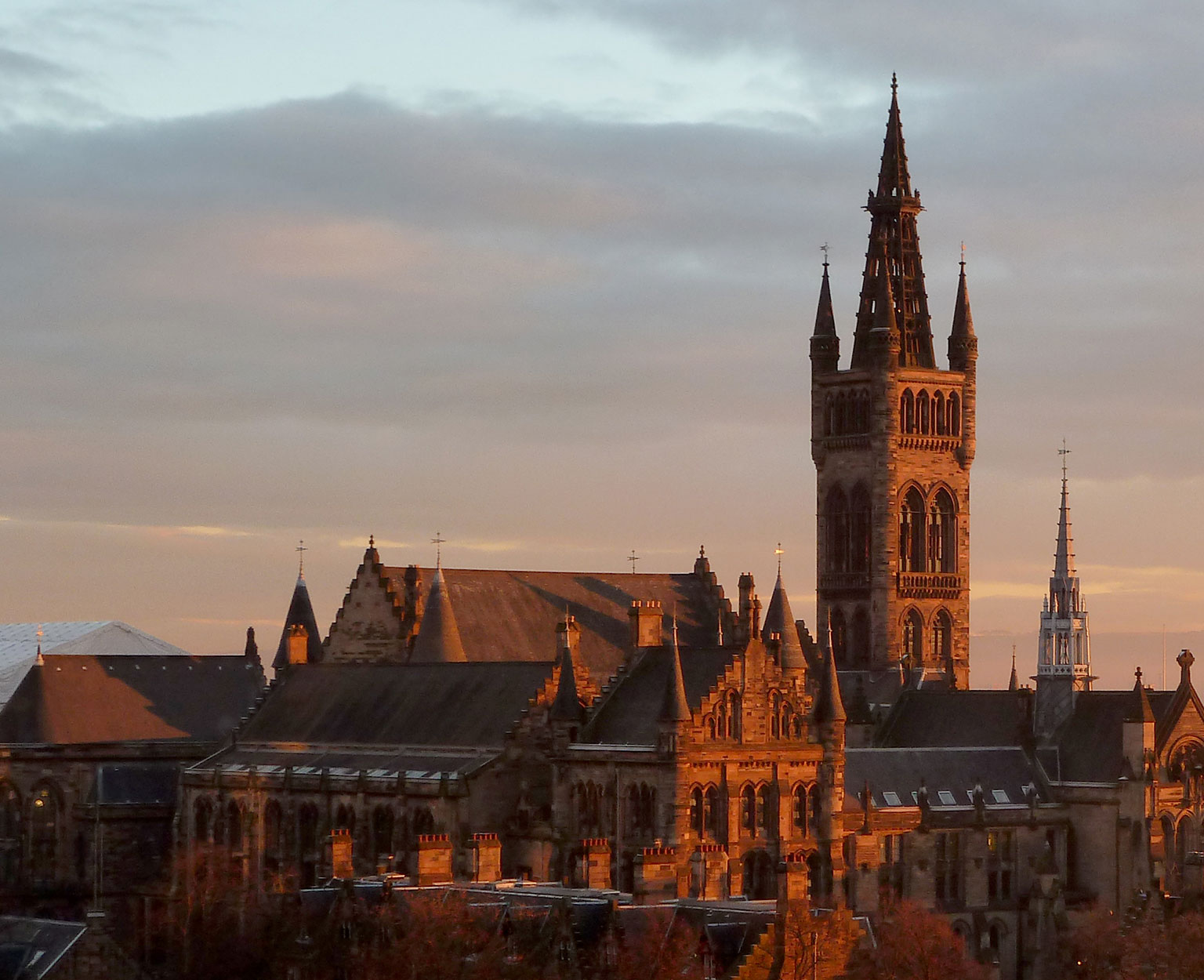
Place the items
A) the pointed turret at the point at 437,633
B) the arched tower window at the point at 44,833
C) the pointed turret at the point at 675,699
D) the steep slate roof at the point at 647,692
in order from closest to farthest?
the pointed turret at the point at 675,699, the steep slate roof at the point at 647,692, the arched tower window at the point at 44,833, the pointed turret at the point at 437,633

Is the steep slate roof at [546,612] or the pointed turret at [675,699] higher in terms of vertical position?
the steep slate roof at [546,612]

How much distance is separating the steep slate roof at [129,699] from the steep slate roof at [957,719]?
4066 centimetres

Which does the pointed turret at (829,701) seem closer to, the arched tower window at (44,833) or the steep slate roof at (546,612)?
the steep slate roof at (546,612)

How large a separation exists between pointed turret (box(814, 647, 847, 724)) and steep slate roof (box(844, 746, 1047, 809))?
939 cm

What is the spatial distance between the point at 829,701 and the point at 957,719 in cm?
3192

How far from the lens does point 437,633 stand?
180375 mm

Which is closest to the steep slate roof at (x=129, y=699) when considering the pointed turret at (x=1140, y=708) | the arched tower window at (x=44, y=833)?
the arched tower window at (x=44, y=833)

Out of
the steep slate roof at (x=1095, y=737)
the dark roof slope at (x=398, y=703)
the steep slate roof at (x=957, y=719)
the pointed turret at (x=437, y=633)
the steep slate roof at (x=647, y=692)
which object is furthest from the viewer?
the pointed turret at (x=437, y=633)

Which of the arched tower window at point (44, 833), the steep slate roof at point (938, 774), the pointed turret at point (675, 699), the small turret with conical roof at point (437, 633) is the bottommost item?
the arched tower window at point (44, 833)

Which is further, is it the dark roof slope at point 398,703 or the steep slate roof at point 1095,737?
the steep slate roof at point 1095,737

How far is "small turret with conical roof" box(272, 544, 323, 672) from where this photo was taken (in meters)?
192

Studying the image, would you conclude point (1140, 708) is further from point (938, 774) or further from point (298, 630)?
point (298, 630)

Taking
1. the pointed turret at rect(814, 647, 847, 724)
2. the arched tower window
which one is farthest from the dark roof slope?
the pointed turret at rect(814, 647, 847, 724)

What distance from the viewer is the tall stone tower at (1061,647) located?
17600 centimetres
